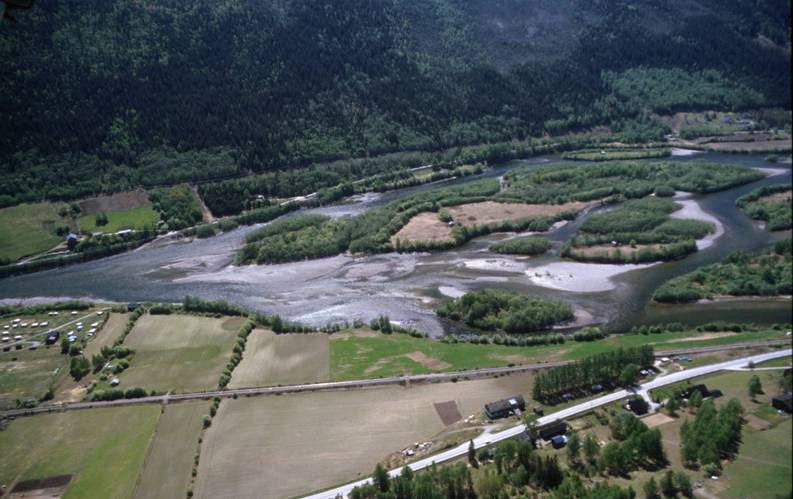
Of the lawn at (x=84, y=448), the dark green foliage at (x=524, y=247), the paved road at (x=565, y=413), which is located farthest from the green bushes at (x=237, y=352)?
the dark green foliage at (x=524, y=247)

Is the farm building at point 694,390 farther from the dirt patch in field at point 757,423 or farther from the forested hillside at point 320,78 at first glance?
the forested hillside at point 320,78

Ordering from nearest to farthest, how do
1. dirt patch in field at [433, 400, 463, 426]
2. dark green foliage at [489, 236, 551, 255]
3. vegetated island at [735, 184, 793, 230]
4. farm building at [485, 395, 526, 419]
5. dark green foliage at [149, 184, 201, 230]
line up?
farm building at [485, 395, 526, 419] < dirt patch in field at [433, 400, 463, 426] < vegetated island at [735, 184, 793, 230] < dark green foliage at [489, 236, 551, 255] < dark green foliage at [149, 184, 201, 230]

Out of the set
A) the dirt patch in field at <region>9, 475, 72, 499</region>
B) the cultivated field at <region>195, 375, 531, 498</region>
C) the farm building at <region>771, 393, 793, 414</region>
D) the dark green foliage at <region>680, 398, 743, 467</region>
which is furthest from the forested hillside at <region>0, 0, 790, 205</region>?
the farm building at <region>771, 393, 793, 414</region>

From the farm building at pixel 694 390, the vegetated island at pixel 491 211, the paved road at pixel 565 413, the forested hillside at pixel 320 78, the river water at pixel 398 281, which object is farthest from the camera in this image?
the forested hillside at pixel 320 78

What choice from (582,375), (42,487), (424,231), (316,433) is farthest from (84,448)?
(424,231)

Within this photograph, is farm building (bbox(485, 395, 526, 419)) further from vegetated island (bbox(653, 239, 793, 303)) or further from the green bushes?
vegetated island (bbox(653, 239, 793, 303))

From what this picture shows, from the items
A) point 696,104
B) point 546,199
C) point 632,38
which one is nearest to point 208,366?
point 546,199
